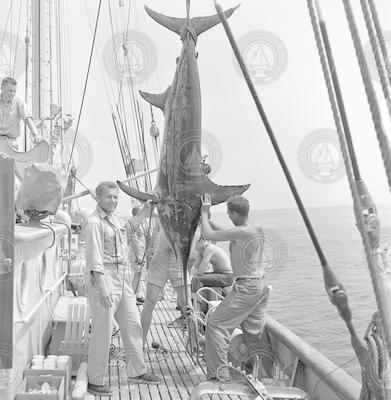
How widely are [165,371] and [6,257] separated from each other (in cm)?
228

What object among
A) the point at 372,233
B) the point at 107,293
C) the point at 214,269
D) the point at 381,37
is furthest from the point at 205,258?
the point at 372,233

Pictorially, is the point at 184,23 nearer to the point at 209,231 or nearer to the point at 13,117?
the point at 209,231

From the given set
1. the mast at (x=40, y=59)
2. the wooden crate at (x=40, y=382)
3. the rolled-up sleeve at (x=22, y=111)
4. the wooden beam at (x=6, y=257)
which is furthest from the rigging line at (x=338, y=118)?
the mast at (x=40, y=59)

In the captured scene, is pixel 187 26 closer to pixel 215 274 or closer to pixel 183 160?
pixel 183 160

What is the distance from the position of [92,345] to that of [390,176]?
2966 millimetres

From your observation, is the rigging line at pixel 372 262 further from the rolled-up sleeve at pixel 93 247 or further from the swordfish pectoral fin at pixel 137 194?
the rolled-up sleeve at pixel 93 247

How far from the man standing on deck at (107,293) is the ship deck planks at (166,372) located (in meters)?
0.10

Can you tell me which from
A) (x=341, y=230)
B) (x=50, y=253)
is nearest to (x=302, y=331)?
(x=50, y=253)

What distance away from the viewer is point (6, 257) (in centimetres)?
262

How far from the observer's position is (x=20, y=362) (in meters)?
3.22

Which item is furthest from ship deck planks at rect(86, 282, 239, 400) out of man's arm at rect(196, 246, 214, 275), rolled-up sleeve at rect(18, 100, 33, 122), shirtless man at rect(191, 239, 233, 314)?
rolled-up sleeve at rect(18, 100, 33, 122)

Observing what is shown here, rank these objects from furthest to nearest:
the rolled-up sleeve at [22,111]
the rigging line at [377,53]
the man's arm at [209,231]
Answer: the rolled-up sleeve at [22,111] → the man's arm at [209,231] → the rigging line at [377,53]

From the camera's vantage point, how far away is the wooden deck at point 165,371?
3.84 metres

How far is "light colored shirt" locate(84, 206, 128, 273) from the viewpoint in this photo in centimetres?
364
